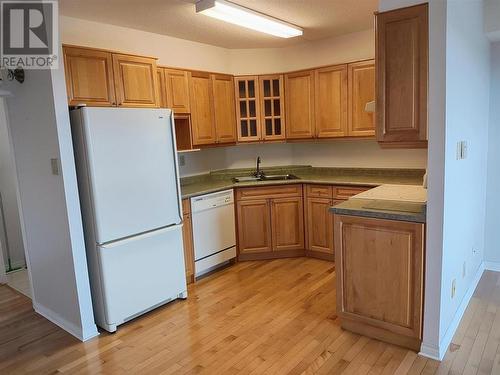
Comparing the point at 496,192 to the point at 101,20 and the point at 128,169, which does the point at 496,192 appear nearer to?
the point at 128,169

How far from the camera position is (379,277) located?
243 cm

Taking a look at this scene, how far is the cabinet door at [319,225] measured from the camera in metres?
3.97

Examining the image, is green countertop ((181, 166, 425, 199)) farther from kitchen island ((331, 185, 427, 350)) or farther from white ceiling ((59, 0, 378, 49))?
white ceiling ((59, 0, 378, 49))

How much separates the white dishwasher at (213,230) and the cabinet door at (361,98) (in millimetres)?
1546

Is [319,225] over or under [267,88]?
under

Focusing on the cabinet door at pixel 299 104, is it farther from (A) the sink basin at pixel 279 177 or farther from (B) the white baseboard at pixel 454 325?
(B) the white baseboard at pixel 454 325

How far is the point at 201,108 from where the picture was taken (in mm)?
3947

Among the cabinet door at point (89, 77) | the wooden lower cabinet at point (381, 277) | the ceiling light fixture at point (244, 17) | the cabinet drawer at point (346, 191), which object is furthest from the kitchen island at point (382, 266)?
the cabinet door at point (89, 77)

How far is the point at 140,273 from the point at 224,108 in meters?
2.12

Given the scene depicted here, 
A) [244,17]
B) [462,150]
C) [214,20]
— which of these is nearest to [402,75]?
[462,150]

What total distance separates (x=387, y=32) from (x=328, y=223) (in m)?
2.23

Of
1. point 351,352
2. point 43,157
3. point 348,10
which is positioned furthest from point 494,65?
point 43,157

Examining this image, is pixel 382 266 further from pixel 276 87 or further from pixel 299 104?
pixel 276 87

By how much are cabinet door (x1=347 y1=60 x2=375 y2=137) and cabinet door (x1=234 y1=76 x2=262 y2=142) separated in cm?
108
